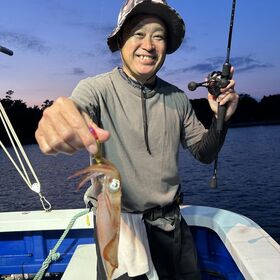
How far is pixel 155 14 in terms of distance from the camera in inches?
100

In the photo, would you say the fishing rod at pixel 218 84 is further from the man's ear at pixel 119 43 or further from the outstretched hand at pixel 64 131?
the outstretched hand at pixel 64 131

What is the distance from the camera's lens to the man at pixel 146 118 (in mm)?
2465

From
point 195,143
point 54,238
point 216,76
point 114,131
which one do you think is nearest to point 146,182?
point 114,131

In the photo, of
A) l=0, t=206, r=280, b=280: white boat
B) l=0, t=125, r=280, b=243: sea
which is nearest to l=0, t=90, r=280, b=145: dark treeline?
l=0, t=125, r=280, b=243: sea

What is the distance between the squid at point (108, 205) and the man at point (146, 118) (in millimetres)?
625

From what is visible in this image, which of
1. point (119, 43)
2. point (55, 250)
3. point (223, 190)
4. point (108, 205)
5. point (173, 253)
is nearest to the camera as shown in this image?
point (108, 205)

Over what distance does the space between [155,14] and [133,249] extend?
1753 mm

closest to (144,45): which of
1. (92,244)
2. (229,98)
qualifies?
(229,98)

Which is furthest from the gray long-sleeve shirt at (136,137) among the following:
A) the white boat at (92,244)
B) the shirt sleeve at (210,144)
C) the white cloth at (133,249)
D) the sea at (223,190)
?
the sea at (223,190)

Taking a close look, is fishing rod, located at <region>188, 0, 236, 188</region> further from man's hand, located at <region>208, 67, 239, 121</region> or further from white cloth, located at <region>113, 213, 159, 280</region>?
white cloth, located at <region>113, 213, 159, 280</region>

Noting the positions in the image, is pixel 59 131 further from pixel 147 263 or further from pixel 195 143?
pixel 195 143

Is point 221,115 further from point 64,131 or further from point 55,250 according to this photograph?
point 55,250

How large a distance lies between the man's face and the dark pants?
1.21 metres

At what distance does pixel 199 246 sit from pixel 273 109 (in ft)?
427
